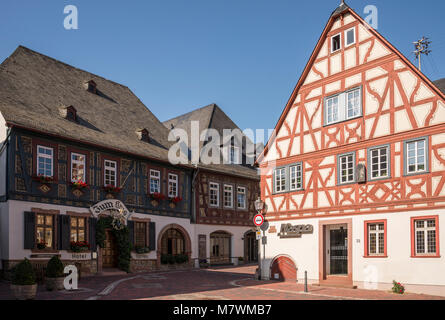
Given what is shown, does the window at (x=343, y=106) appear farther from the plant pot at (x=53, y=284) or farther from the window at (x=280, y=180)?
the plant pot at (x=53, y=284)

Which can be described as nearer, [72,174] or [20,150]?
[20,150]

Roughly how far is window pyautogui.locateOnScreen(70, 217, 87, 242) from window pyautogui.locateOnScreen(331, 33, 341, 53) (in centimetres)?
1454

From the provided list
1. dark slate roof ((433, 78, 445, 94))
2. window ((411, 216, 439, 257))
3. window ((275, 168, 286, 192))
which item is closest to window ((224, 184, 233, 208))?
window ((275, 168, 286, 192))

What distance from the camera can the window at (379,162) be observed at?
1780cm

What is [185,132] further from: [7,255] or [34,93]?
[7,255]

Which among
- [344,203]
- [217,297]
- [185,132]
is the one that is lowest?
[217,297]

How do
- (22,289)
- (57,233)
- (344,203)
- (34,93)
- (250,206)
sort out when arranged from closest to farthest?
1. (22,289)
2. (344,203)
3. (57,233)
4. (34,93)
5. (250,206)

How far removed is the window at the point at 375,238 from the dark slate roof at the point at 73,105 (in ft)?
43.9

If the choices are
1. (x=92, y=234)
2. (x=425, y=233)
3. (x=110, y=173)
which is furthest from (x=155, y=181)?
(x=425, y=233)

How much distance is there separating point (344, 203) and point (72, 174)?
1316 cm

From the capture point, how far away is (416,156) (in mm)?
16969

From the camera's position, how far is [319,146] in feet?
66.8
